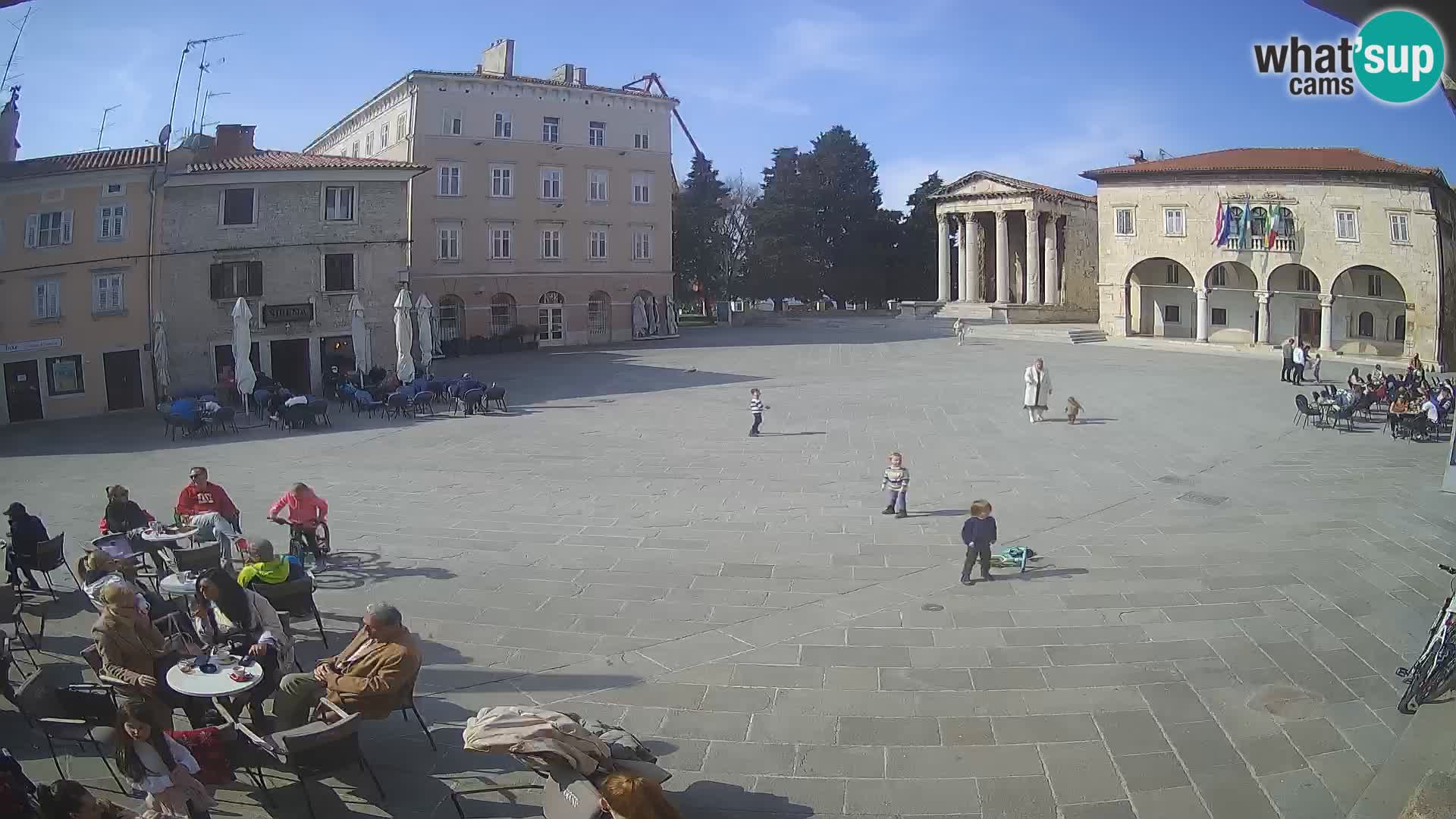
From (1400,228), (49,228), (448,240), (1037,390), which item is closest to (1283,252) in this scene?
(1400,228)

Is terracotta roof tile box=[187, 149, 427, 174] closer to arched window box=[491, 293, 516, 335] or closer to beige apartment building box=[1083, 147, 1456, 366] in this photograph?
arched window box=[491, 293, 516, 335]

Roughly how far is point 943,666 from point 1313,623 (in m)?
3.72

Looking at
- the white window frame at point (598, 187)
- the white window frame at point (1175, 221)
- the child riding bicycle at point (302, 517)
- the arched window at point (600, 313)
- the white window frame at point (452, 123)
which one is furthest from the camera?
the arched window at point (600, 313)

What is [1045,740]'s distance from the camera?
22.1ft

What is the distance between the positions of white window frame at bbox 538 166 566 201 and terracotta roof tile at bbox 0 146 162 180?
20.9 meters

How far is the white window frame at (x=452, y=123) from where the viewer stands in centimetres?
4562

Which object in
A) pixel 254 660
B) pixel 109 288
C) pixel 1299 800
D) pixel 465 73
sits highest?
pixel 465 73

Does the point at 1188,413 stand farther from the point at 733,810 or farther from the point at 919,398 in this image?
the point at 733,810

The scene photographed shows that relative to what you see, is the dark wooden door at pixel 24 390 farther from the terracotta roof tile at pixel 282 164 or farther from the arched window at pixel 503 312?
the arched window at pixel 503 312

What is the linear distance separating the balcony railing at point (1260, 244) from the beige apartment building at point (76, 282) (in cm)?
4248

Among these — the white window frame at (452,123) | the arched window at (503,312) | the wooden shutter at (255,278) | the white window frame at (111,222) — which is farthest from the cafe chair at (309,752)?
the white window frame at (452,123)

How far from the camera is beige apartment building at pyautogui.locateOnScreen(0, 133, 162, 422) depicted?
25.3m

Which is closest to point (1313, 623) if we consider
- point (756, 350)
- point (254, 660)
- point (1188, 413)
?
point (254, 660)

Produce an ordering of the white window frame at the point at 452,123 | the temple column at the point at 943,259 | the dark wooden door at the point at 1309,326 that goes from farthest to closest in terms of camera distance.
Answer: the temple column at the point at 943,259
the white window frame at the point at 452,123
the dark wooden door at the point at 1309,326
